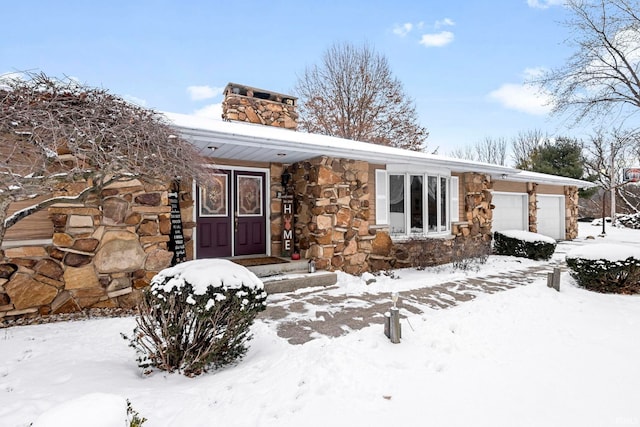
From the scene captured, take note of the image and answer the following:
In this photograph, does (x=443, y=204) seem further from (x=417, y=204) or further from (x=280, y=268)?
(x=280, y=268)

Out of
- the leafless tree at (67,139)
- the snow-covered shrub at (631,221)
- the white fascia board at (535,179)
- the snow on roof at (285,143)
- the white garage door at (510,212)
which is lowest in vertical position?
the snow-covered shrub at (631,221)

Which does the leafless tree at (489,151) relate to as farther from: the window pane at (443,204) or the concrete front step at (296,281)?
the concrete front step at (296,281)

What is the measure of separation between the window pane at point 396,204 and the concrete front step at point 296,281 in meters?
2.41

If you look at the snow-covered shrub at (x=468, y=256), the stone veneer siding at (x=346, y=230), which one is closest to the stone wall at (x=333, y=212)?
the stone veneer siding at (x=346, y=230)

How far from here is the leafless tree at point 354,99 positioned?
659 inches

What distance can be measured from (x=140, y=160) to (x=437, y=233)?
748cm

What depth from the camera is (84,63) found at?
7383mm

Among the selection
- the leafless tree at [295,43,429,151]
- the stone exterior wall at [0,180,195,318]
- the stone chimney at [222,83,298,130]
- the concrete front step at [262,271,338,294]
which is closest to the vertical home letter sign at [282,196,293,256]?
the concrete front step at [262,271,338,294]

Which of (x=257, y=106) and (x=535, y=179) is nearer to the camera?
(x=257, y=106)

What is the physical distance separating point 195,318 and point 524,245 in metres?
9.72

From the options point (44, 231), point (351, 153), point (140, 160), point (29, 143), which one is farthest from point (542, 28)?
point (44, 231)

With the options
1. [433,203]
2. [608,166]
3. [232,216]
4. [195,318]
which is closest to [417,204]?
[433,203]

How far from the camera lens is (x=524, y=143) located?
27.0m

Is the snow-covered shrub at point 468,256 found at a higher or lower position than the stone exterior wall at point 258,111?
lower
